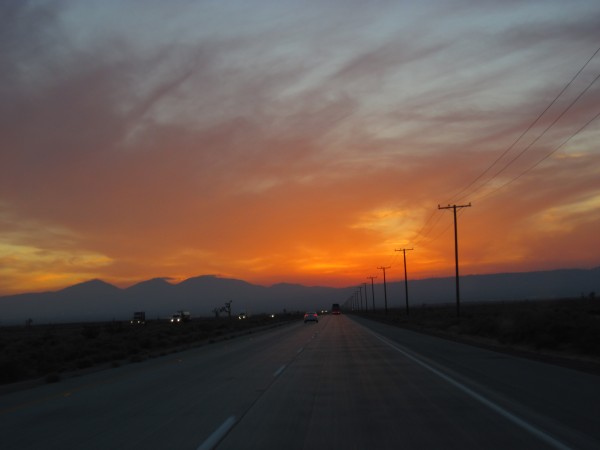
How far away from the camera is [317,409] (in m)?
11.9

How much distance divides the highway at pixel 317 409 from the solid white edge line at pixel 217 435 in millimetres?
15

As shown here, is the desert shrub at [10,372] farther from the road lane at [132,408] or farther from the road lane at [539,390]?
the road lane at [539,390]

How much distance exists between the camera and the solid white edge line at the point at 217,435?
864 cm

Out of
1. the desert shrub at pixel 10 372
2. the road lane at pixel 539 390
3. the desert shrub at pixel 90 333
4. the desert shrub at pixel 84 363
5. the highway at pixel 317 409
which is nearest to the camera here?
the highway at pixel 317 409

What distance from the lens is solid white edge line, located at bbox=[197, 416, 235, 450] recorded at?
340 inches

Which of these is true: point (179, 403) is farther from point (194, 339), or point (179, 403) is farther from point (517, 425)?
point (194, 339)

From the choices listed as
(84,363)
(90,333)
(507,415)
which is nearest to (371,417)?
(507,415)

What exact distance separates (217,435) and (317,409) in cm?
297

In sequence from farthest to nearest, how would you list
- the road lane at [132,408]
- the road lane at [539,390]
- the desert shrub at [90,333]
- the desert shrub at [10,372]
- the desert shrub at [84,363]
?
the desert shrub at [90,333] < the desert shrub at [84,363] < the desert shrub at [10,372] < the road lane at [539,390] < the road lane at [132,408]

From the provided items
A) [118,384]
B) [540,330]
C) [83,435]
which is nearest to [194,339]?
[540,330]

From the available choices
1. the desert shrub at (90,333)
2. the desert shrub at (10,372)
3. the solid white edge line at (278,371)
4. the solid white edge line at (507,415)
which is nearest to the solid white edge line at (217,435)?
the solid white edge line at (507,415)

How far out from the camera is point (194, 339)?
5000 cm

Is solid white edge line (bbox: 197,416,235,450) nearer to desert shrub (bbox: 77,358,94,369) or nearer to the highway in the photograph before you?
the highway

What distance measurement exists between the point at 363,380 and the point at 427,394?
3292 millimetres
